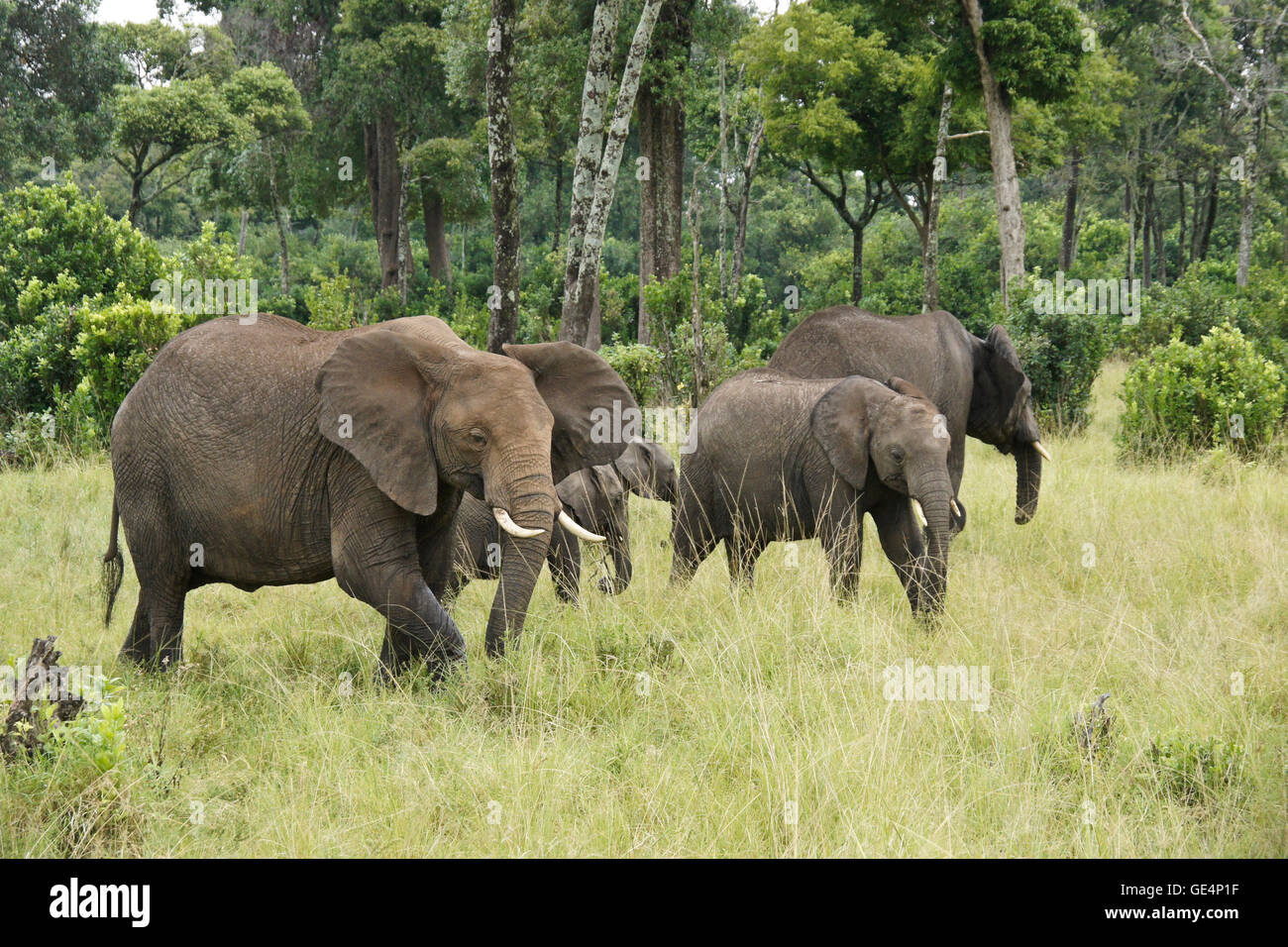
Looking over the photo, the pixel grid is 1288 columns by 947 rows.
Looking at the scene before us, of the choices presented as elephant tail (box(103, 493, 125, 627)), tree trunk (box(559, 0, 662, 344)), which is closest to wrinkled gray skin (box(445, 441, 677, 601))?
elephant tail (box(103, 493, 125, 627))

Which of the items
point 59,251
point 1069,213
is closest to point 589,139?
point 59,251

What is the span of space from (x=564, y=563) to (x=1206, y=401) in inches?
327

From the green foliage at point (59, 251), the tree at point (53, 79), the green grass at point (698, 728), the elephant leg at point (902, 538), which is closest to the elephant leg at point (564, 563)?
the green grass at point (698, 728)

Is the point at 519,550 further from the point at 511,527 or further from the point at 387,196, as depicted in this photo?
the point at 387,196

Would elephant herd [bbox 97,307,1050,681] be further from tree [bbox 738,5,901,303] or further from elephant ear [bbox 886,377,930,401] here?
tree [bbox 738,5,901,303]

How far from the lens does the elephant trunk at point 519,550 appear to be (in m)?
5.14

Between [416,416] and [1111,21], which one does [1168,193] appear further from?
[416,416]

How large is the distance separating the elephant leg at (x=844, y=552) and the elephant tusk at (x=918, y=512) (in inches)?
15.2

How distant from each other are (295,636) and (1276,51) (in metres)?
34.2

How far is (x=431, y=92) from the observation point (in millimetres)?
31734

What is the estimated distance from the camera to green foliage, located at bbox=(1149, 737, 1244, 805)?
4.73 meters

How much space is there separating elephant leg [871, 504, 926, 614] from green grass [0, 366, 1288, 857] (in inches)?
11.2

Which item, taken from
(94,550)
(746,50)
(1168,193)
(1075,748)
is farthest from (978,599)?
(1168,193)

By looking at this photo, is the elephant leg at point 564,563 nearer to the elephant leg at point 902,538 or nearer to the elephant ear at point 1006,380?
the elephant leg at point 902,538
